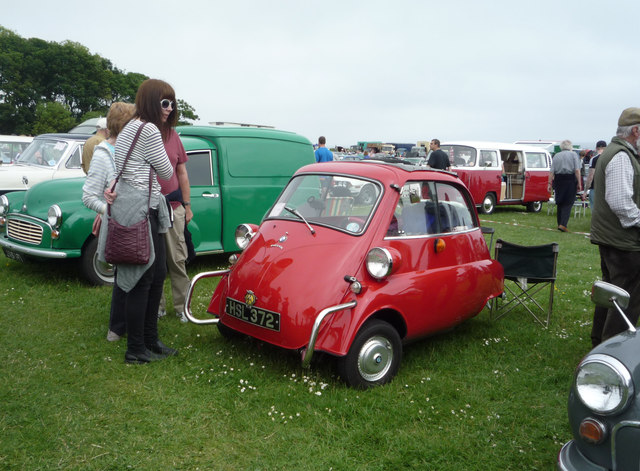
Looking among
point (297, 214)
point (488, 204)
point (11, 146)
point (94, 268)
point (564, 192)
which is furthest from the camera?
point (488, 204)

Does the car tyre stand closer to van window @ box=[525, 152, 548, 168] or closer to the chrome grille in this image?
the chrome grille

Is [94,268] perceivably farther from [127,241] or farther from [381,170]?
[381,170]

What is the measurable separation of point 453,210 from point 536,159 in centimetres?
1473

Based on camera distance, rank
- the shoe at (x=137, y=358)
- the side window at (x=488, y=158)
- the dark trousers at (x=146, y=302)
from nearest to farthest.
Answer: the dark trousers at (x=146, y=302)
the shoe at (x=137, y=358)
the side window at (x=488, y=158)

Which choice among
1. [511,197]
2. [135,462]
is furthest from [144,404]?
[511,197]

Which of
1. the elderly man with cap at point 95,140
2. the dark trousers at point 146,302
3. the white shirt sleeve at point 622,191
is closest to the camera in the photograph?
the white shirt sleeve at point 622,191

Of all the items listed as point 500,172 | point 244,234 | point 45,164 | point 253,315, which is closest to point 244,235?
point 244,234

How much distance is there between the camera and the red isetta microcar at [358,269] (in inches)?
147

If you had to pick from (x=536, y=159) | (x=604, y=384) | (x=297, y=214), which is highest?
(x=536, y=159)

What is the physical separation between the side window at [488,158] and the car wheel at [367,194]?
41.3 feet

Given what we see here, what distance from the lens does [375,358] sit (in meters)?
3.88

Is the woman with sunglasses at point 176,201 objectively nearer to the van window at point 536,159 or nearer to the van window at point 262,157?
the van window at point 262,157

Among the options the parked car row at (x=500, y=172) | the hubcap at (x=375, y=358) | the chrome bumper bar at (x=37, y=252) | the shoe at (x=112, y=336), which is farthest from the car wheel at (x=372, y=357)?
the parked car row at (x=500, y=172)

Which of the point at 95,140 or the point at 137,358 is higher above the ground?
the point at 95,140
